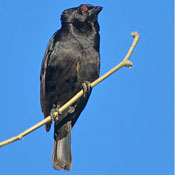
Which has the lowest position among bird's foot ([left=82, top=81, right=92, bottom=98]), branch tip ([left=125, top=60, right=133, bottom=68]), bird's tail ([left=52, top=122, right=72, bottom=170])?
branch tip ([left=125, top=60, right=133, bottom=68])

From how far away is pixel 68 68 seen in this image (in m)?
5.31

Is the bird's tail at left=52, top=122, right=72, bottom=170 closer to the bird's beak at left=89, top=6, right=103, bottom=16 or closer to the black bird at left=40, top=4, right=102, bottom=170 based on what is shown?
the black bird at left=40, top=4, right=102, bottom=170

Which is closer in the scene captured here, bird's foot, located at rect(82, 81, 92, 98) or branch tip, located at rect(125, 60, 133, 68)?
branch tip, located at rect(125, 60, 133, 68)

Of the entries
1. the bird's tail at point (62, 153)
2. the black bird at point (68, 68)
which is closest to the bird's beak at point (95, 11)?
the black bird at point (68, 68)

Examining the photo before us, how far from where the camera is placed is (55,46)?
5449 mm

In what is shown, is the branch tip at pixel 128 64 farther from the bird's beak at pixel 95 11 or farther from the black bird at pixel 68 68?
the bird's beak at pixel 95 11

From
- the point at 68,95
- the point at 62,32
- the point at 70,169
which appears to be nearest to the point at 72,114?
the point at 68,95

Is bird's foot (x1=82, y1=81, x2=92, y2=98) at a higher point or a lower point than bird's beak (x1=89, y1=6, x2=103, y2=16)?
lower

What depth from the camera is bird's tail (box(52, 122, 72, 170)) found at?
5781 millimetres

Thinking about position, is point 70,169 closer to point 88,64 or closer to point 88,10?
point 88,64

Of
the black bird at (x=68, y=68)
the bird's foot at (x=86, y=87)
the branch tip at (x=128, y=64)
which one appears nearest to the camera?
the branch tip at (x=128, y=64)

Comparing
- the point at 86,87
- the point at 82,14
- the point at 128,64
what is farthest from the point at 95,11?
the point at 128,64

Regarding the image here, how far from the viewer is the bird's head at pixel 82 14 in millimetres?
5816

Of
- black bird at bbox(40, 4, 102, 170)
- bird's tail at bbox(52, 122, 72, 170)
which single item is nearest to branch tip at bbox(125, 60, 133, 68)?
black bird at bbox(40, 4, 102, 170)
